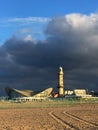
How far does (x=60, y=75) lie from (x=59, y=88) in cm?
875

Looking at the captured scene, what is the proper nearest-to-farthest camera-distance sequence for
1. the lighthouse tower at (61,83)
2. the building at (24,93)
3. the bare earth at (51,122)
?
the bare earth at (51,122) → the lighthouse tower at (61,83) → the building at (24,93)

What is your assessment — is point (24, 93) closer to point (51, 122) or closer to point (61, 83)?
point (61, 83)

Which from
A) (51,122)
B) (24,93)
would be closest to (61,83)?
(24,93)

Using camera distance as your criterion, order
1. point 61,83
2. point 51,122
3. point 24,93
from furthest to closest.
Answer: point 24,93
point 61,83
point 51,122

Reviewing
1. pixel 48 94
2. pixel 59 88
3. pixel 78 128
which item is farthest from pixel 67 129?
pixel 48 94

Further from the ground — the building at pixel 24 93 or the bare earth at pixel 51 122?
the building at pixel 24 93

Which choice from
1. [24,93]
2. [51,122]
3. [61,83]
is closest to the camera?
[51,122]

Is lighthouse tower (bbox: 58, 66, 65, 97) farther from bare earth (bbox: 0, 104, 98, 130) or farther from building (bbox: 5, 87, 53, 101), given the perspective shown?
bare earth (bbox: 0, 104, 98, 130)

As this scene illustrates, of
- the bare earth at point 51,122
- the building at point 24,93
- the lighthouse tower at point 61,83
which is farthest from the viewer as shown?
the building at point 24,93

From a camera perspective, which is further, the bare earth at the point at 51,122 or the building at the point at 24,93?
the building at the point at 24,93

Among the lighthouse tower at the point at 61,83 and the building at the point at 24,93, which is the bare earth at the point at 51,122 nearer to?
the lighthouse tower at the point at 61,83

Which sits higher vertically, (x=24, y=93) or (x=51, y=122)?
(x=24, y=93)

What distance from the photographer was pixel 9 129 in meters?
23.1

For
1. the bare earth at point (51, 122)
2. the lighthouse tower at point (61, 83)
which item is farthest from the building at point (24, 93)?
the bare earth at point (51, 122)
